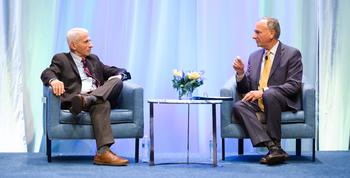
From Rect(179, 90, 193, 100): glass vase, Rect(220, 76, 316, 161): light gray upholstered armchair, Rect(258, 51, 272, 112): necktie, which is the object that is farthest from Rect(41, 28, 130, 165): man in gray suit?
Rect(258, 51, 272, 112): necktie

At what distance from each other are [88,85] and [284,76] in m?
1.50

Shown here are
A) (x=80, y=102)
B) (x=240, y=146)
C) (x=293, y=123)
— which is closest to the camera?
(x=80, y=102)

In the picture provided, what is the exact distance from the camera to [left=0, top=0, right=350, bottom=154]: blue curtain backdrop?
564cm

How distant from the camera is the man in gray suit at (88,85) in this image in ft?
15.2

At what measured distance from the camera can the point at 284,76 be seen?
5.05 meters

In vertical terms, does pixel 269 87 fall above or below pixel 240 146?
above

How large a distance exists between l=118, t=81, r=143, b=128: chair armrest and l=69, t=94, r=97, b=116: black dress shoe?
1.07ft

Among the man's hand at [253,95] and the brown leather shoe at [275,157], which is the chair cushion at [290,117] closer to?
the man's hand at [253,95]

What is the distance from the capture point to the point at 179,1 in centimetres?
591

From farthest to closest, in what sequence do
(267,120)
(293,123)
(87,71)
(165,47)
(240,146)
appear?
(165,47)
(240,146)
(87,71)
(293,123)
(267,120)

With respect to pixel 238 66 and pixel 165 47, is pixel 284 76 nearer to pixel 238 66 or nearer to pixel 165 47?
pixel 238 66

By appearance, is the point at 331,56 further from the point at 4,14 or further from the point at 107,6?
the point at 4,14

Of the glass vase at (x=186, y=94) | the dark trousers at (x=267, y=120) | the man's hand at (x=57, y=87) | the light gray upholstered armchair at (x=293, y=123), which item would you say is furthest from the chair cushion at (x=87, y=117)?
the dark trousers at (x=267, y=120)

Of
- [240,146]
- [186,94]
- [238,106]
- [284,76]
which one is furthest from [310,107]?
[186,94]
